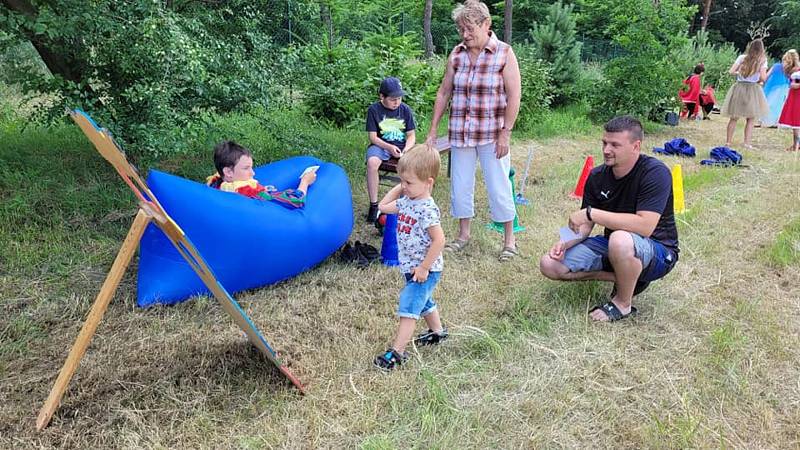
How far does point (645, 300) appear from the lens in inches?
131

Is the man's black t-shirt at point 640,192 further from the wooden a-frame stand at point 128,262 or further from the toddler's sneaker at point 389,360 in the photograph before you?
the wooden a-frame stand at point 128,262

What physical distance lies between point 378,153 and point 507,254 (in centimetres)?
153

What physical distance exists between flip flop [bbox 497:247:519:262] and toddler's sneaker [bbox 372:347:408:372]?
1.52m

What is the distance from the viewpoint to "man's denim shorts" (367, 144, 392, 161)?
4777 mm

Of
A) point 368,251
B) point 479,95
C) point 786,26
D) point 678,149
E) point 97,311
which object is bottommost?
point 786,26

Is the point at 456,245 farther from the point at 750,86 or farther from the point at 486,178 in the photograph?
the point at 750,86

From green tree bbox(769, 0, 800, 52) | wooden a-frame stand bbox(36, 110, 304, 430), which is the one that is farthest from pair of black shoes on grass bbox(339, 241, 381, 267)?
green tree bbox(769, 0, 800, 52)

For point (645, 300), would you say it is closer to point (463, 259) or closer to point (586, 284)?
point (586, 284)

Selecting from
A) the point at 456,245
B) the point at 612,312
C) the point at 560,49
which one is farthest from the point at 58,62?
the point at 560,49

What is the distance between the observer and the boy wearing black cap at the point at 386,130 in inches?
185

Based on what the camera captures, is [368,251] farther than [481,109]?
Yes

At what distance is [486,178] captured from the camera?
3.96 metres

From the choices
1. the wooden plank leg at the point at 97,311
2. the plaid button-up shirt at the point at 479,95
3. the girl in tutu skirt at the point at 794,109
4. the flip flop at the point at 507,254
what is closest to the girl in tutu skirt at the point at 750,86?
the girl in tutu skirt at the point at 794,109

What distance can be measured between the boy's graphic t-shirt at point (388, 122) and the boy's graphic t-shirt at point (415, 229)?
2.38m
